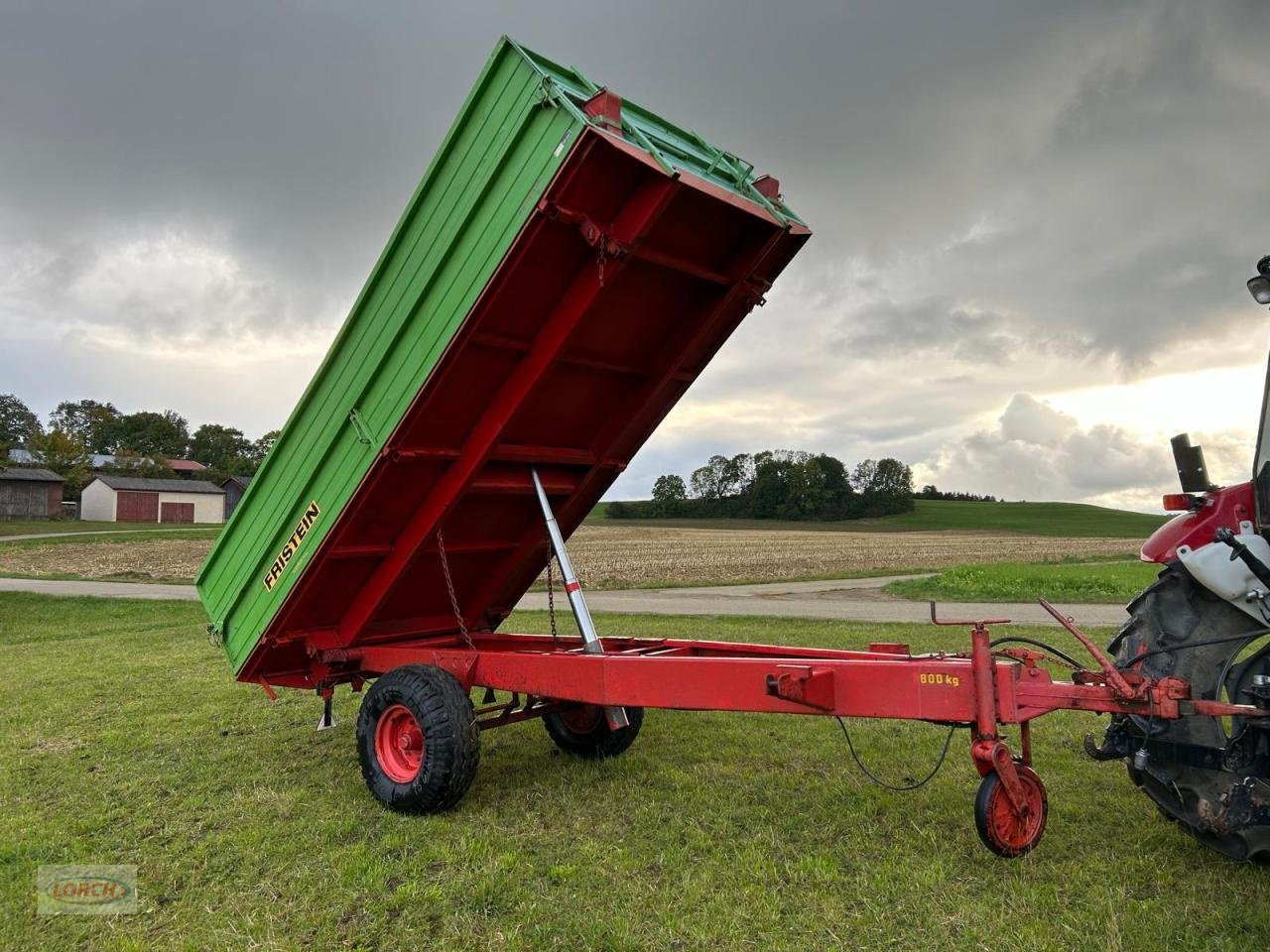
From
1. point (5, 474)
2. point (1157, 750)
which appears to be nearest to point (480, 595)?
point (1157, 750)

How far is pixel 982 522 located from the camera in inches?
3002

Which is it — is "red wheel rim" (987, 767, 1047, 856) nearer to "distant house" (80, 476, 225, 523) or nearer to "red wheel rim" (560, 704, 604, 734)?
"red wheel rim" (560, 704, 604, 734)

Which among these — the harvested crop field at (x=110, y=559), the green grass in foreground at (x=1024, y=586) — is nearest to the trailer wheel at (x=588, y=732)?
the green grass in foreground at (x=1024, y=586)

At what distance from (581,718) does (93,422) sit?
110679mm

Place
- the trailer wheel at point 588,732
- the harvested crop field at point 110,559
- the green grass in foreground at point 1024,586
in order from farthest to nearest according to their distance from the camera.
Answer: the harvested crop field at point 110,559 < the green grass in foreground at point 1024,586 < the trailer wheel at point 588,732

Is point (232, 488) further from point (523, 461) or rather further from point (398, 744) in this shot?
point (523, 461)

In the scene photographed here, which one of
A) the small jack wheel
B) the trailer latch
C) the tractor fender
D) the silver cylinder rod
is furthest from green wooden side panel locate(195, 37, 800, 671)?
the small jack wheel

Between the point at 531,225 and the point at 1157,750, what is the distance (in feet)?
12.1

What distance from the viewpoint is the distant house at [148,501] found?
6359 cm

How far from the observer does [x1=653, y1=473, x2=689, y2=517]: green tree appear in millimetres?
79438

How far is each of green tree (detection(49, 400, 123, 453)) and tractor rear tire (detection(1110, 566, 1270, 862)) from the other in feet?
354

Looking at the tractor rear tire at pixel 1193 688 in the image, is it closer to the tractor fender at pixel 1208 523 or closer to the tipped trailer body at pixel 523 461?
the tractor fender at pixel 1208 523

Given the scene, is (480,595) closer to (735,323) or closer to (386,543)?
(386,543)

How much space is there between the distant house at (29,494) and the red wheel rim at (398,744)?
6637 cm
